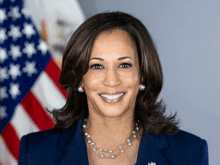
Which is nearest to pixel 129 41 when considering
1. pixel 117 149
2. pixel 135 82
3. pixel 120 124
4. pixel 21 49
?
pixel 135 82

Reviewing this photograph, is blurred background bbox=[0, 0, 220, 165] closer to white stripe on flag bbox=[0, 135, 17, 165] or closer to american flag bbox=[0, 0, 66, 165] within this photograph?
american flag bbox=[0, 0, 66, 165]

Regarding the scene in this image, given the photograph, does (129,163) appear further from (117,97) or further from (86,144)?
(117,97)

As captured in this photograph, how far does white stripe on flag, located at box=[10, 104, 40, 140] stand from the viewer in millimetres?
2309

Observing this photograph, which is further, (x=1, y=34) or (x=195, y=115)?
(x=195, y=115)

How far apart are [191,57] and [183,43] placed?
0.14 meters

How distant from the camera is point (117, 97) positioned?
1.57m

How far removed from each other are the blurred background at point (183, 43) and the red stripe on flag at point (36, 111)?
377mm

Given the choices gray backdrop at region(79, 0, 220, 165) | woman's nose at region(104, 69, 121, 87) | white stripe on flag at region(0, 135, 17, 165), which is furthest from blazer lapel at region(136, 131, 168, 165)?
white stripe on flag at region(0, 135, 17, 165)

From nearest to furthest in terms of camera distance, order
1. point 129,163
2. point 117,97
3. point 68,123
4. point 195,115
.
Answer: point 117,97, point 129,163, point 68,123, point 195,115

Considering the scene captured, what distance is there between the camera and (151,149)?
1665 mm

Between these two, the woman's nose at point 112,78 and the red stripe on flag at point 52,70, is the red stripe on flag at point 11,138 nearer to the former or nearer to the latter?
the red stripe on flag at point 52,70

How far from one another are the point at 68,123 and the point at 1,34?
37.3 inches

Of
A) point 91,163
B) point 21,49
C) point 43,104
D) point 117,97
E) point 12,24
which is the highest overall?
point 12,24

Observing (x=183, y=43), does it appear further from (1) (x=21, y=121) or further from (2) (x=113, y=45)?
(1) (x=21, y=121)
